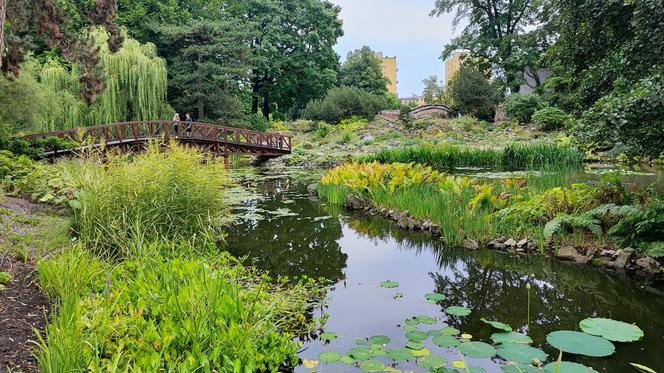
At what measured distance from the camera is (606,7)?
16.3ft

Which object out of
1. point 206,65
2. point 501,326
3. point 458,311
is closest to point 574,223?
point 458,311

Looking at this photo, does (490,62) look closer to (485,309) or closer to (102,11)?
(102,11)

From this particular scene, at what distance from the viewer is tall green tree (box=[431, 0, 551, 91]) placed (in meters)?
23.5

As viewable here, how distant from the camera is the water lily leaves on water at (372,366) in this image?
7.87 ft

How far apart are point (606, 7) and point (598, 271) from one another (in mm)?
2894

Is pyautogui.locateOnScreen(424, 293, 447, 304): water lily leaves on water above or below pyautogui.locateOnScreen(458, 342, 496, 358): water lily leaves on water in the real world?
below

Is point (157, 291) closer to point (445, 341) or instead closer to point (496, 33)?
point (445, 341)

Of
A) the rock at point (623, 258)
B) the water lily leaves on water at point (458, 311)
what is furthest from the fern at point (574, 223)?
the water lily leaves on water at point (458, 311)

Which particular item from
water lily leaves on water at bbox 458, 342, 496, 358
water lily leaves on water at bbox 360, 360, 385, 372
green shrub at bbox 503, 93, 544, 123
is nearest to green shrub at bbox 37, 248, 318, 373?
water lily leaves on water at bbox 360, 360, 385, 372

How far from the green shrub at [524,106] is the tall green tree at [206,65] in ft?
41.4

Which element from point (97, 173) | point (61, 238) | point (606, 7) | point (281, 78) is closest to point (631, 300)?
point (606, 7)

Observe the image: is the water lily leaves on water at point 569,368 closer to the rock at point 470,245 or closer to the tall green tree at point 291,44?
the rock at point 470,245

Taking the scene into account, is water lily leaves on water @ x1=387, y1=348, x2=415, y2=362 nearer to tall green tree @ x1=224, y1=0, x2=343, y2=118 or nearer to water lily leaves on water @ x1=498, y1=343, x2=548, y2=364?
water lily leaves on water @ x1=498, y1=343, x2=548, y2=364

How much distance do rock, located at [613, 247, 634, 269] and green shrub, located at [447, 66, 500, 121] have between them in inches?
841
